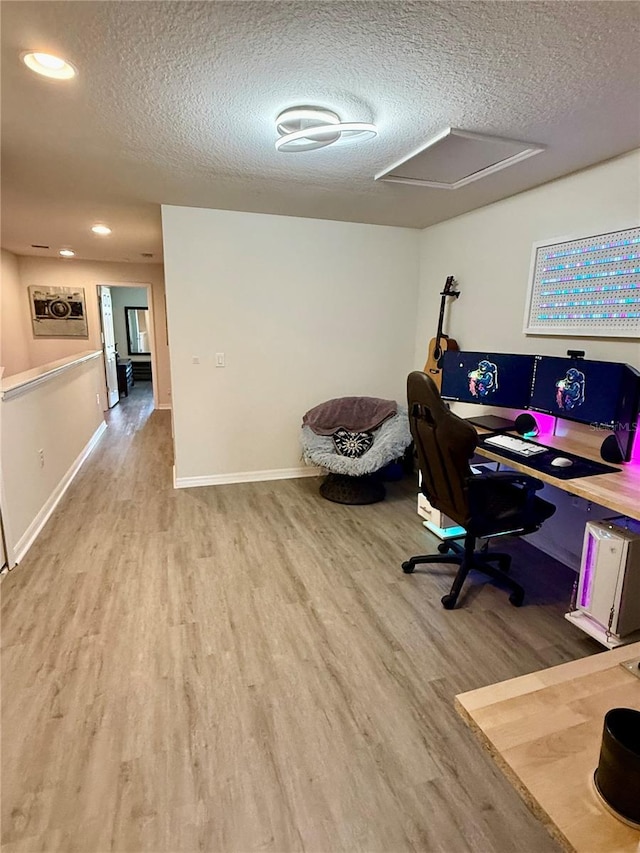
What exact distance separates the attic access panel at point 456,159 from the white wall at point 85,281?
4.46 metres

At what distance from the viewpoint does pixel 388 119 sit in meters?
1.99

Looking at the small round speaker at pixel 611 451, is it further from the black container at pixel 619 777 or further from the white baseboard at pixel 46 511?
the white baseboard at pixel 46 511

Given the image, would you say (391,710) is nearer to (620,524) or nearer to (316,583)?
(316,583)

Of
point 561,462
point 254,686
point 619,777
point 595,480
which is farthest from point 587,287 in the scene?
point 254,686

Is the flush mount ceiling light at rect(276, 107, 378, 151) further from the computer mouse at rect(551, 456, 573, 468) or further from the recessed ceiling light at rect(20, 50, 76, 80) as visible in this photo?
the computer mouse at rect(551, 456, 573, 468)

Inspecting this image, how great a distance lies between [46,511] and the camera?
329cm

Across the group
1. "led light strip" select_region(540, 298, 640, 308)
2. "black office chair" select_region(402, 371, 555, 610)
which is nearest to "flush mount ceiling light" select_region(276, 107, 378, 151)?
"black office chair" select_region(402, 371, 555, 610)

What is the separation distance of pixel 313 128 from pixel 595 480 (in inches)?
74.9

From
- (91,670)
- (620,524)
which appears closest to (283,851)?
(91,670)

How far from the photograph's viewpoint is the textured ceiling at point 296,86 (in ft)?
4.35

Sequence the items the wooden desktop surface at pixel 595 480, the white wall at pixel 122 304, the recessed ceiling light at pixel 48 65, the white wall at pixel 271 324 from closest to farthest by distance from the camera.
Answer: the recessed ceiling light at pixel 48 65, the wooden desktop surface at pixel 595 480, the white wall at pixel 271 324, the white wall at pixel 122 304

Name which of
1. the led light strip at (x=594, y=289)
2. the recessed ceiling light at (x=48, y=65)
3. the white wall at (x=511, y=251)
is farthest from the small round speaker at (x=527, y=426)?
the recessed ceiling light at (x=48, y=65)

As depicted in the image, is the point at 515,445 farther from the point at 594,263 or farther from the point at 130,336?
the point at 130,336

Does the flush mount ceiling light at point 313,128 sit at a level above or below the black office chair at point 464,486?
above
